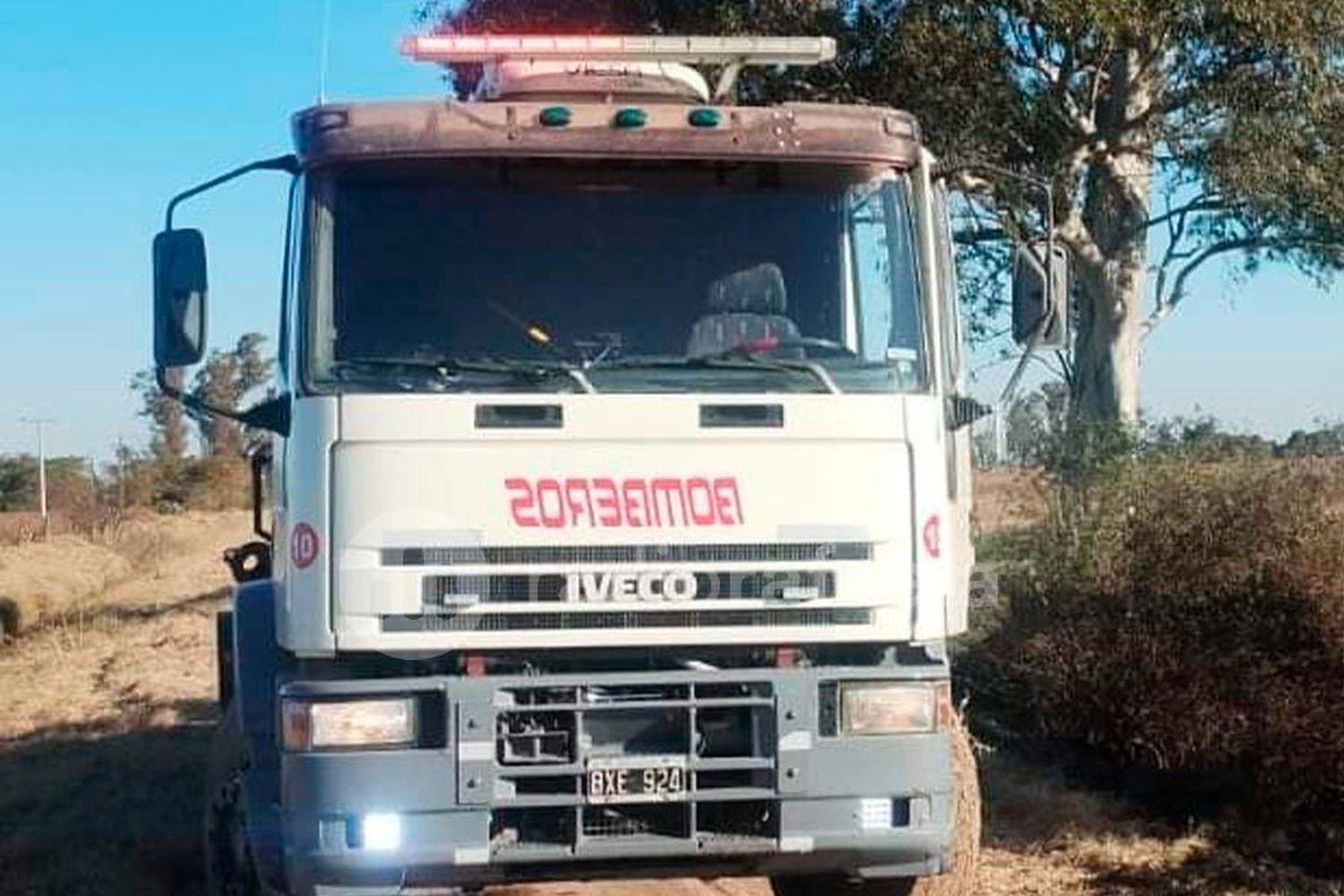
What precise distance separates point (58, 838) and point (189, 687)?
667 centimetres

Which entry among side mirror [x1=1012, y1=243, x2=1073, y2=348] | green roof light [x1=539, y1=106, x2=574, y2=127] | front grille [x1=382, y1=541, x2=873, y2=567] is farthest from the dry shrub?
green roof light [x1=539, y1=106, x2=574, y2=127]

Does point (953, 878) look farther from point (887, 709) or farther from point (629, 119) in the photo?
point (629, 119)

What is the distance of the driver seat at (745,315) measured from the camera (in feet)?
22.6

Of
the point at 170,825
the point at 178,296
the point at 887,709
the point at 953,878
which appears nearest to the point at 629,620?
the point at 887,709

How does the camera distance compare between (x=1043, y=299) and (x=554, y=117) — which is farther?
(x=1043, y=299)

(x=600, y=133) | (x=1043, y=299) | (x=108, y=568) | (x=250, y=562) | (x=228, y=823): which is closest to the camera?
(x=600, y=133)

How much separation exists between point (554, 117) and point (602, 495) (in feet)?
4.51

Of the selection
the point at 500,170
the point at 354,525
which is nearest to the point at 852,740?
the point at 354,525

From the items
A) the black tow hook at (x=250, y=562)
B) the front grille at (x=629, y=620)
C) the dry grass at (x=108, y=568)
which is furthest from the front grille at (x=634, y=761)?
the dry grass at (x=108, y=568)

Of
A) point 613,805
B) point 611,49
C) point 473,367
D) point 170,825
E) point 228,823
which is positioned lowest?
point 170,825

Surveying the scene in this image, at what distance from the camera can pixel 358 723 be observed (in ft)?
20.6

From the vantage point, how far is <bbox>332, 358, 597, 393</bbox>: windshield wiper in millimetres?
6562

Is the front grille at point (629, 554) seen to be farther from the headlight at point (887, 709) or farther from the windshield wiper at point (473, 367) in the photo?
the windshield wiper at point (473, 367)

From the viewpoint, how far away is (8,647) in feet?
73.7
